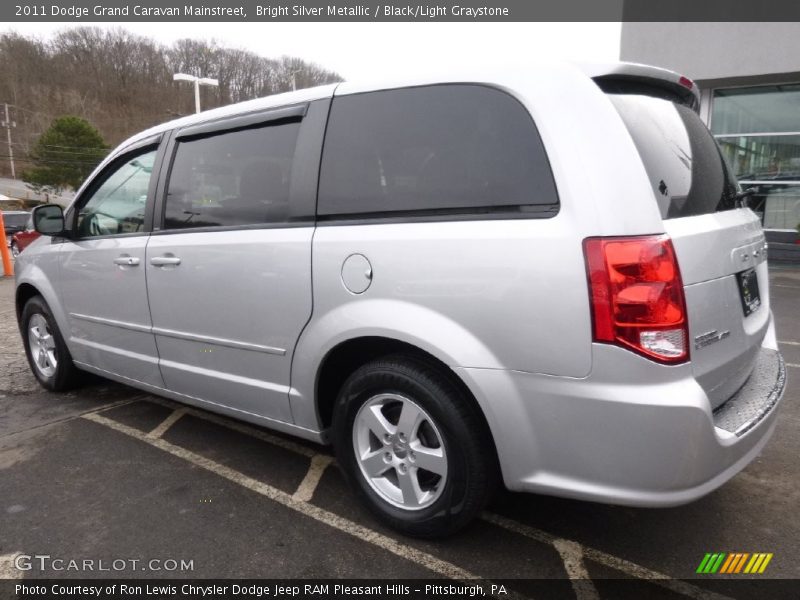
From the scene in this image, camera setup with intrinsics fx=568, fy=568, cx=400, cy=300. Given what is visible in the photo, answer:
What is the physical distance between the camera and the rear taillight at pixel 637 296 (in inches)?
68.1

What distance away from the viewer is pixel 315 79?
1511 inches

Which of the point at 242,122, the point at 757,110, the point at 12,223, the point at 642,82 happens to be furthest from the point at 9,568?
the point at 12,223

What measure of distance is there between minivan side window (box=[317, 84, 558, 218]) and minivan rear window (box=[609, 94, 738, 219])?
360 millimetres

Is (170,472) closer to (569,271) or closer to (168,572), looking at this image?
(168,572)

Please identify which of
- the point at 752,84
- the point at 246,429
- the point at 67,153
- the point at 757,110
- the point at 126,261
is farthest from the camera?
the point at 67,153

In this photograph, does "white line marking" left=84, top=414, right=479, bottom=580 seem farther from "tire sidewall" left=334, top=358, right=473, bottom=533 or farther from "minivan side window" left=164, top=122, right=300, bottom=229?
"minivan side window" left=164, top=122, right=300, bottom=229

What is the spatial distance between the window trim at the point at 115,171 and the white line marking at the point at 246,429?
4.05 ft

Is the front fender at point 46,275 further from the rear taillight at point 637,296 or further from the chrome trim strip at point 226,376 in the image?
the rear taillight at point 637,296

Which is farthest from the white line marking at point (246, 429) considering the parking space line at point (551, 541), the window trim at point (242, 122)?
the window trim at point (242, 122)

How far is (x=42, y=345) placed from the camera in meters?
4.25

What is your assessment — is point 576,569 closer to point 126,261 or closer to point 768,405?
point 768,405

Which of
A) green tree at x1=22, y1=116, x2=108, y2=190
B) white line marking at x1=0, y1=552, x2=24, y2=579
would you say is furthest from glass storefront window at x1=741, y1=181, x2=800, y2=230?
green tree at x1=22, y1=116, x2=108, y2=190

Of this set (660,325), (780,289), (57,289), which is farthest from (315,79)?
(660,325)

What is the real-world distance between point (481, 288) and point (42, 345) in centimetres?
378
